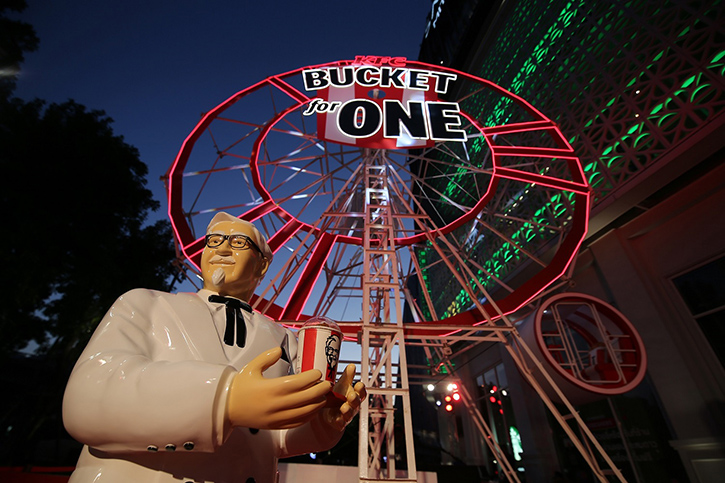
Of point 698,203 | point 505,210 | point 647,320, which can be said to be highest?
point 505,210

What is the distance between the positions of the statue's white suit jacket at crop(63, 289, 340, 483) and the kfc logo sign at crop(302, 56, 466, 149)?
5.10 m

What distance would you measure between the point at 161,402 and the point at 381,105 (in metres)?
6.54

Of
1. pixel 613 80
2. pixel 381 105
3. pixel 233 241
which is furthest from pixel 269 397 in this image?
pixel 613 80

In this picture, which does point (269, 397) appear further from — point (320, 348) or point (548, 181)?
point (548, 181)

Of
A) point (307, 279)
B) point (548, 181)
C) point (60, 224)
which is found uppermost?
point (60, 224)

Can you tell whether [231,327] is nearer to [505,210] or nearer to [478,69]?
[505,210]

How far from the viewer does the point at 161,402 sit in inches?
41.0

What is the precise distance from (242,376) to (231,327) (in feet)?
1.78

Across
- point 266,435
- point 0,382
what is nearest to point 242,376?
point 266,435

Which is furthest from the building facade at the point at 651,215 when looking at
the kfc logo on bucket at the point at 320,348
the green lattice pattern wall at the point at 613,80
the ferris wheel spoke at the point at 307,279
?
the kfc logo on bucket at the point at 320,348

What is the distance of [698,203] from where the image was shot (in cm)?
743

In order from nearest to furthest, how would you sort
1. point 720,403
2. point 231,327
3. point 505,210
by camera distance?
point 231,327 → point 720,403 → point 505,210

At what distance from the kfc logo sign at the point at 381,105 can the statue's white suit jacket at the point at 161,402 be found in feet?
16.7

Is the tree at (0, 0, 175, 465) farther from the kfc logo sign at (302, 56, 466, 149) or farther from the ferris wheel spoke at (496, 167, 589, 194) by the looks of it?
the ferris wheel spoke at (496, 167, 589, 194)
